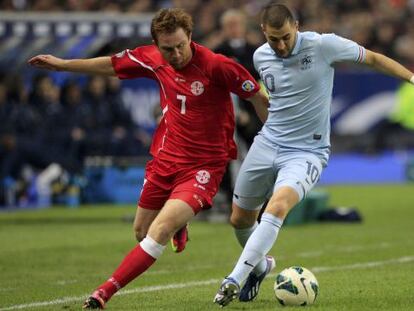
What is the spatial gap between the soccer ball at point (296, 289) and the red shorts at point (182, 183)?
Result: 797mm

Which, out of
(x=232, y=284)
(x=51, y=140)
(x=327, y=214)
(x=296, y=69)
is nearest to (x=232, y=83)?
(x=296, y=69)

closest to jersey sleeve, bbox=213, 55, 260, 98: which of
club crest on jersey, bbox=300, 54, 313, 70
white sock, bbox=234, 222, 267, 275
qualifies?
club crest on jersey, bbox=300, 54, 313, 70

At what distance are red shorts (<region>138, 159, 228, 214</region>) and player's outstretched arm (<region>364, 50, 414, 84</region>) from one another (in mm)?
1333

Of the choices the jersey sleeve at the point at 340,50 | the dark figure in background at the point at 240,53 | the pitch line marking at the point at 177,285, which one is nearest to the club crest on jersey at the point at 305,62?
the jersey sleeve at the point at 340,50

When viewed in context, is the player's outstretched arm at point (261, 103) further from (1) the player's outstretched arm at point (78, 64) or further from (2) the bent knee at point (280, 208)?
(1) the player's outstretched arm at point (78, 64)

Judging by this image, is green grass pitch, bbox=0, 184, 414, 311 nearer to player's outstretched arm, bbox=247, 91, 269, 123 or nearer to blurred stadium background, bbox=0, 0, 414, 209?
blurred stadium background, bbox=0, 0, 414, 209

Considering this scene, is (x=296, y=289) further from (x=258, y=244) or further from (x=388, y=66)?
(x=388, y=66)

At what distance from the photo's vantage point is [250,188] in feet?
28.2

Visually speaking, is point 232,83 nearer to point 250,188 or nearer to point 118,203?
point 250,188

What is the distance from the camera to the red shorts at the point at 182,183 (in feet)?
27.3

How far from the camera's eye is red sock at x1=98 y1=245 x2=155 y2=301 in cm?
802

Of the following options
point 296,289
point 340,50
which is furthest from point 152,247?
point 340,50

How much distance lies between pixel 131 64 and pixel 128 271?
167 centimetres

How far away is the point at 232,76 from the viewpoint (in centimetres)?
841
